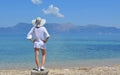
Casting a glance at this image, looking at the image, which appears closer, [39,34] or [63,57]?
[39,34]

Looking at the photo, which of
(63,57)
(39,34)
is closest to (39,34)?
(39,34)

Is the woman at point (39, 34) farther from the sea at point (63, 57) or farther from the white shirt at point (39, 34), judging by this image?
the sea at point (63, 57)

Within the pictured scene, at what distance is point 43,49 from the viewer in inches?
524

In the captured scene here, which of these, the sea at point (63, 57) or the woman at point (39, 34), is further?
the sea at point (63, 57)

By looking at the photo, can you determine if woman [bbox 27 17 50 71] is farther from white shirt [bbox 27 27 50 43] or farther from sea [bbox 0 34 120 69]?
sea [bbox 0 34 120 69]

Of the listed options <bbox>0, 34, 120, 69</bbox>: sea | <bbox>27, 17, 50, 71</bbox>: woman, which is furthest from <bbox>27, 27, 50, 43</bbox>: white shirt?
<bbox>0, 34, 120, 69</bbox>: sea

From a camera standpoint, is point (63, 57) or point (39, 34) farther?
point (63, 57)

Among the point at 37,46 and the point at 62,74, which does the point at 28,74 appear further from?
the point at 37,46

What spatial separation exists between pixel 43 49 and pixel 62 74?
14.3 ft

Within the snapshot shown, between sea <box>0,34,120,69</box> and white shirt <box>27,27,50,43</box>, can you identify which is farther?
sea <box>0,34,120,69</box>

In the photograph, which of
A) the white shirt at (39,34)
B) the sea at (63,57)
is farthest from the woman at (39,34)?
the sea at (63,57)

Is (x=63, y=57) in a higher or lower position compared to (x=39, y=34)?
lower

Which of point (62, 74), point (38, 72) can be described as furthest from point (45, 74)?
point (62, 74)

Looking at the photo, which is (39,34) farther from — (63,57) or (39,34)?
(63,57)
